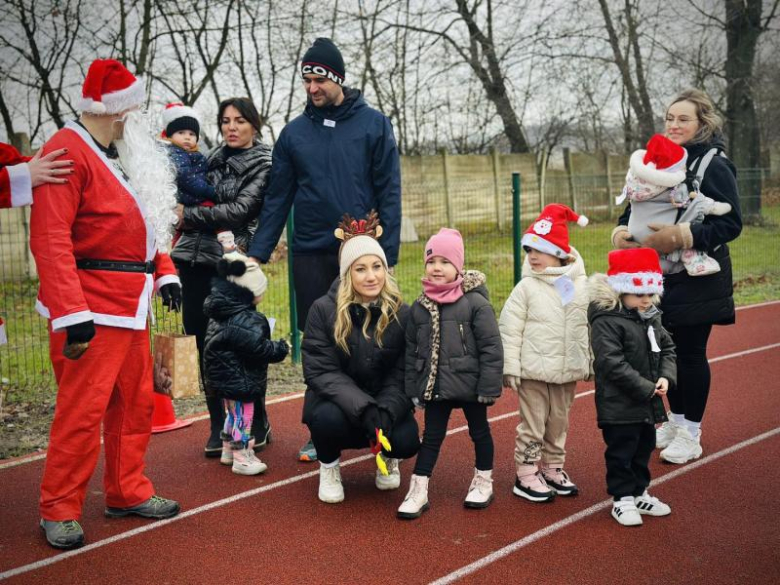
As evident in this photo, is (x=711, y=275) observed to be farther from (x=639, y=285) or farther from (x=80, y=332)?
(x=80, y=332)

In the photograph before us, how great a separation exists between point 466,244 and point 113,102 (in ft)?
23.7

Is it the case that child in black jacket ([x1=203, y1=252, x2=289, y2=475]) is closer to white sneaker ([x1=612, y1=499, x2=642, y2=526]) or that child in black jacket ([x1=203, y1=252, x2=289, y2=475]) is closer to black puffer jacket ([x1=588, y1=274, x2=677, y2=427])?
black puffer jacket ([x1=588, y1=274, x2=677, y2=427])

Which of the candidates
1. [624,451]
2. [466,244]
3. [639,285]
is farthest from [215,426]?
[466,244]

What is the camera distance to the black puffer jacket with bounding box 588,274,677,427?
4.15 metres

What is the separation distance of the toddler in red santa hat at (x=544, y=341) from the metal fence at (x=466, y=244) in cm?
250

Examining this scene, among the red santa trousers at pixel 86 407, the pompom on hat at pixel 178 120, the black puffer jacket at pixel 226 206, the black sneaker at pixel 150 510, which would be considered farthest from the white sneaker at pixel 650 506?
the pompom on hat at pixel 178 120

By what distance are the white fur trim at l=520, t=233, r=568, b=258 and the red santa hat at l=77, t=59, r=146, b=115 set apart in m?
2.15

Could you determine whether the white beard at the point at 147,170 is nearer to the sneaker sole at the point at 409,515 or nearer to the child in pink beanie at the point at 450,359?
the child in pink beanie at the point at 450,359

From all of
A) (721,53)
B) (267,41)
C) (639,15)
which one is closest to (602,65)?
(639,15)

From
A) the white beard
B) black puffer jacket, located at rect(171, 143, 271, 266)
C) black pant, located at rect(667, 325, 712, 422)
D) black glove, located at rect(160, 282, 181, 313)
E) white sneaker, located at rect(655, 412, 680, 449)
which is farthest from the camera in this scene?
white sneaker, located at rect(655, 412, 680, 449)

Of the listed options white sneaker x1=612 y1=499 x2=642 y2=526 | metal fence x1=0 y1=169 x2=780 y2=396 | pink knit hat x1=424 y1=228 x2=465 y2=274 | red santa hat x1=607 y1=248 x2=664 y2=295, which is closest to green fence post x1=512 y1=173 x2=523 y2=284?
metal fence x1=0 y1=169 x2=780 y2=396

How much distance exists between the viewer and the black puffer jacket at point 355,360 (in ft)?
15.1

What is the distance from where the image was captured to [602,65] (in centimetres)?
2530

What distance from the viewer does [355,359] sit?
4668 millimetres
